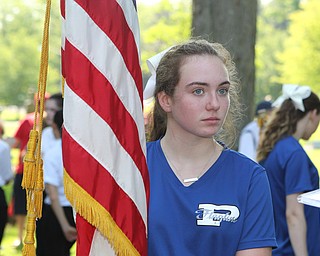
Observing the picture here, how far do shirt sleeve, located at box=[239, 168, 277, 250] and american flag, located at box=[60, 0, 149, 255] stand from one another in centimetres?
42

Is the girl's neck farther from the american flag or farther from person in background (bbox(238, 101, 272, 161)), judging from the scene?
person in background (bbox(238, 101, 272, 161))

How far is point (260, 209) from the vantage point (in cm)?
329

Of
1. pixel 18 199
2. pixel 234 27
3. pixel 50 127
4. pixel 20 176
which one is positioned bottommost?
pixel 18 199

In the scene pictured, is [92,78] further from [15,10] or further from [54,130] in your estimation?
[15,10]

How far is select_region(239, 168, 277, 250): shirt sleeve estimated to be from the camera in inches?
129

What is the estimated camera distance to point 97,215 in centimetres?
321

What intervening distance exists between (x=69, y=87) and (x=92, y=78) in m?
0.10

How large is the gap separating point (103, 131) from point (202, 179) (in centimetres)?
46

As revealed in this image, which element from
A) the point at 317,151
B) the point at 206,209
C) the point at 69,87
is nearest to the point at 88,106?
the point at 69,87

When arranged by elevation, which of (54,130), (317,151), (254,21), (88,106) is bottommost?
(317,151)

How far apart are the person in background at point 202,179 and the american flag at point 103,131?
11cm

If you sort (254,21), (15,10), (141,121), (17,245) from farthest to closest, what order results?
(15,10) < (17,245) < (254,21) < (141,121)

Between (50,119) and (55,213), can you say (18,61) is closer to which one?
(50,119)

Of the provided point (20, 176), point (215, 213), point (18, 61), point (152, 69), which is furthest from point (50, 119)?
point (18, 61)
